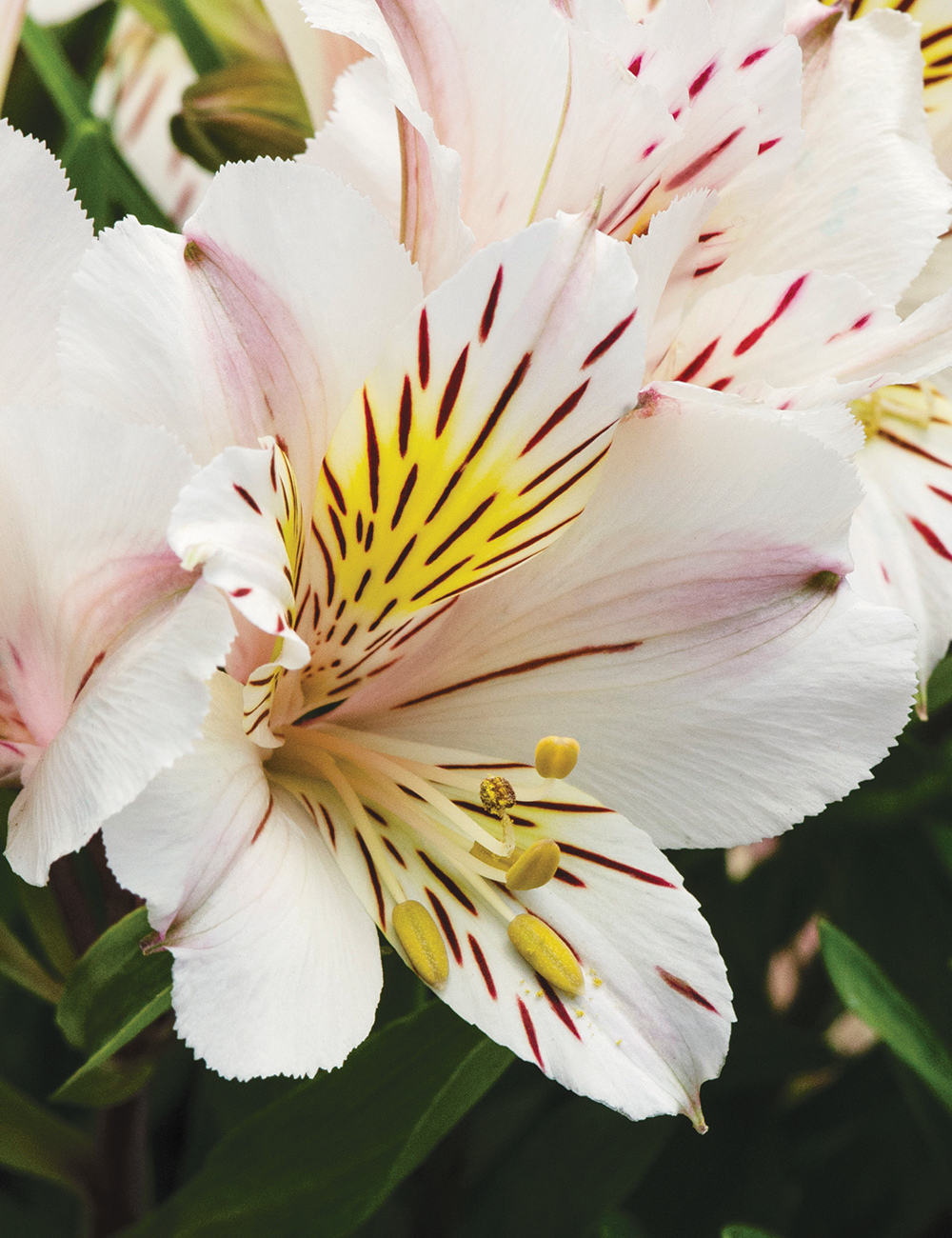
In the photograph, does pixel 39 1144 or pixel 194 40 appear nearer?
→ pixel 39 1144

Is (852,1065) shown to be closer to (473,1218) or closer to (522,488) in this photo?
(473,1218)

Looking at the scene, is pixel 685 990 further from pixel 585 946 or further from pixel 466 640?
pixel 466 640

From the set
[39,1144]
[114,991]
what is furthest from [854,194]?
[39,1144]

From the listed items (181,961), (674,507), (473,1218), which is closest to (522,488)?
(674,507)

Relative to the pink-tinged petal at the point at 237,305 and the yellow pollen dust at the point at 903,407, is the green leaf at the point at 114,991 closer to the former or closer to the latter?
the pink-tinged petal at the point at 237,305

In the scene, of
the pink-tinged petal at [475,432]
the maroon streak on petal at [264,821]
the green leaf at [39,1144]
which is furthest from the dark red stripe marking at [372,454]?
the green leaf at [39,1144]

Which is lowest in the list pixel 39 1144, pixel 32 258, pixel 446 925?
pixel 39 1144

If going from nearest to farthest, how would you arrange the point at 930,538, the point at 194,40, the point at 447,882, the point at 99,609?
the point at 99,609 < the point at 447,882 < the point at 930,538 < the point at 194,40
